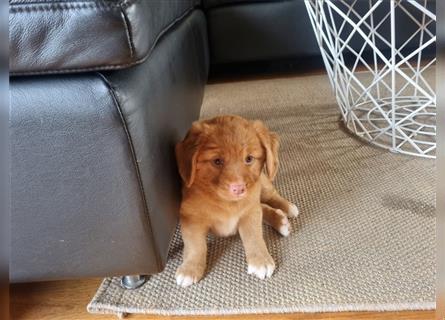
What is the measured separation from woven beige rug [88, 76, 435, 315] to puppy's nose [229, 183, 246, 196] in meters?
0.16

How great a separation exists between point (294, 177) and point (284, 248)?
1.17ft

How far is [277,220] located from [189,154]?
28 centimetres

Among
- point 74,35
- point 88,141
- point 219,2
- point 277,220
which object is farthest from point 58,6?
point 219,2

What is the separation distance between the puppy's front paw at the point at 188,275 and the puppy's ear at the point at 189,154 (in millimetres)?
166

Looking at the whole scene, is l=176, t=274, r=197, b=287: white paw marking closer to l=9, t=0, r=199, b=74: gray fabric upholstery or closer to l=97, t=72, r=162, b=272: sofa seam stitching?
l=97, t=72, r=162, b=272: sofa seam stitching

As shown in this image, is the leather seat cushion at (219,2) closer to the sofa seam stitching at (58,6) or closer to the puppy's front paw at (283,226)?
the puppy's front paw at (283,226)

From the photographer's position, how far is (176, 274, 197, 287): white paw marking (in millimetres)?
824

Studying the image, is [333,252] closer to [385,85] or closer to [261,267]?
[261,267]

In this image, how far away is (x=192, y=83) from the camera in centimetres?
133

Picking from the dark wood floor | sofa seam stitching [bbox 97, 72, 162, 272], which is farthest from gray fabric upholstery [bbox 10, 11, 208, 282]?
the dark wood floor

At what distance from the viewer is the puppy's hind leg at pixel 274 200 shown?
103 centimetres

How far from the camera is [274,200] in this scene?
3.54 feet

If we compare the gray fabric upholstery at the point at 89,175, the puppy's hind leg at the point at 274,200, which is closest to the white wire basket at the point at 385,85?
the puppy's hind leg at the point at 274,200

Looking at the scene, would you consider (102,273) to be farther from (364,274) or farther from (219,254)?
(364,274)
